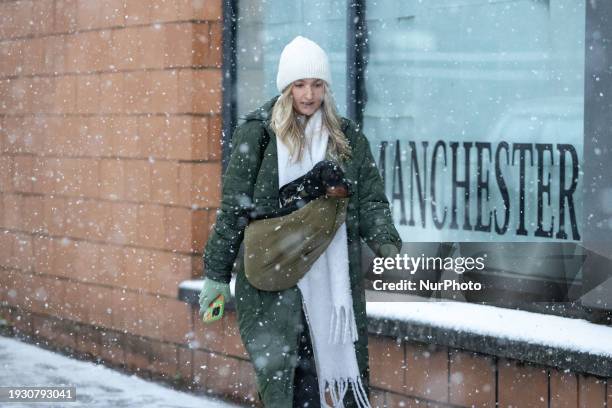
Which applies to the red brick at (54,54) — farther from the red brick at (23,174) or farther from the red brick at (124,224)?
the red brick at (124,224)

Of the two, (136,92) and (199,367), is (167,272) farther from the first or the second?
(136,92)

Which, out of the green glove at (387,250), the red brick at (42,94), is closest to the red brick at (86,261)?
the red brick at (42,94)

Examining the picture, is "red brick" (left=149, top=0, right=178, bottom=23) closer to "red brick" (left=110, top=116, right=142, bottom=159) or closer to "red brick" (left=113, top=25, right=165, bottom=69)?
"red brick" (left=113, top=25, right=165, bottom=69)

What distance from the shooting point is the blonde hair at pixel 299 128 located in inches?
203

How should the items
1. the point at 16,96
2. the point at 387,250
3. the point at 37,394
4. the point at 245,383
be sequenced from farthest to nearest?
the point at 16,96, the point at 37,394, the point at 245,383, the point at 387,250

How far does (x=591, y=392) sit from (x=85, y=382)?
11.3ft

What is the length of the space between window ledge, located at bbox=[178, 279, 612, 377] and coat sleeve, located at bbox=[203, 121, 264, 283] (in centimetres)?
123

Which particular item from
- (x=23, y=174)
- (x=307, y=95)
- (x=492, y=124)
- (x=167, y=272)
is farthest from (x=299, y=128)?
(x=23, y=174)

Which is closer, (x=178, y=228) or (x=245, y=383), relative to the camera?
(x=245, y=383)

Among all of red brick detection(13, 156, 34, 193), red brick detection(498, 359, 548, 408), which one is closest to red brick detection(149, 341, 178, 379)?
red brick detection(13, 156, 34, 193)

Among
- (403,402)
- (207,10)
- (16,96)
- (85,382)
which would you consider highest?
(207,10)

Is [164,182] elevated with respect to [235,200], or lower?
lower

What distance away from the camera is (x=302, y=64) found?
5.17 meters

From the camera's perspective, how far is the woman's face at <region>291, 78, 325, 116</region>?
5168 mm
